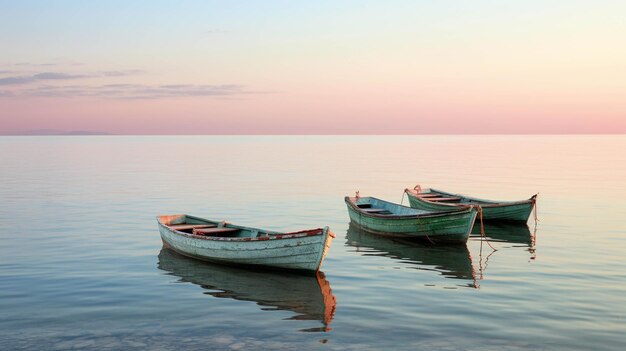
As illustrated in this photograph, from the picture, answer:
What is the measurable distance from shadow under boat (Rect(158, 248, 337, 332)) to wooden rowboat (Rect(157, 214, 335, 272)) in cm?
36

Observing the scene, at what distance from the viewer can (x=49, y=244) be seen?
2742 cm

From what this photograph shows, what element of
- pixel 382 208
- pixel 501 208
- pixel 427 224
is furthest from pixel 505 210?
pixel 427 224

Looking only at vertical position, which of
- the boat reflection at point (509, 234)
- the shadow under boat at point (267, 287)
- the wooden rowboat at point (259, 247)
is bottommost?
the shadow under boat at point (267, 287)

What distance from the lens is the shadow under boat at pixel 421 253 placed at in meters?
22.7

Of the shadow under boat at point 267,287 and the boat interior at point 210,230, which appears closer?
the shadow under boat at point 267,287

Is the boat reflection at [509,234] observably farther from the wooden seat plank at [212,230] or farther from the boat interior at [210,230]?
the wooden seat plank at [212,230]

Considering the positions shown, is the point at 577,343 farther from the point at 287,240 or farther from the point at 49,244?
the point at 49,244

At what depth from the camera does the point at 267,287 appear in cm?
1958

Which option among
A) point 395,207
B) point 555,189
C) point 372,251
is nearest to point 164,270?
point 372,251

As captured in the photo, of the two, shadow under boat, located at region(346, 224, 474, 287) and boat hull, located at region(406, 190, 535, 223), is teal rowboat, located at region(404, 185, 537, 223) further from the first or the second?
shadow under boat, located at region(346, 224, 474, 287)

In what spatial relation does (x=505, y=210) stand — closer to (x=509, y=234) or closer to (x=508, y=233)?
(x=508, y=233)

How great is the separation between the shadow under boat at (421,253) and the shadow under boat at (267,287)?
4661mm

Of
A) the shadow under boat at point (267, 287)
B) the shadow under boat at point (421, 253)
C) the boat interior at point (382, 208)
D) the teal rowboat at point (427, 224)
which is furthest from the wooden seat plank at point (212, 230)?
the boat interior at point (382, 208)

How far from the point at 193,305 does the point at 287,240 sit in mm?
4487
